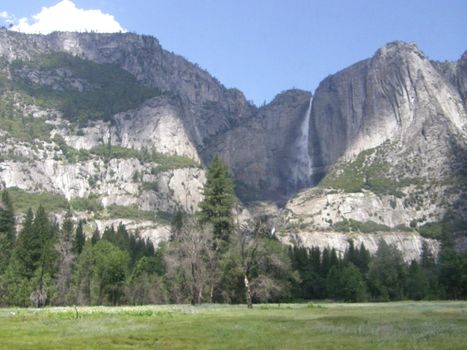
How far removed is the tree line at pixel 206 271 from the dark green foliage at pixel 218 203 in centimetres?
15

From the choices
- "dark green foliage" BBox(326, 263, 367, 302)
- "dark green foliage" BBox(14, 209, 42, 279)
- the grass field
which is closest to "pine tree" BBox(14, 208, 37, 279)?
"dark green foliage" BBox(14, 209, 42, 279)

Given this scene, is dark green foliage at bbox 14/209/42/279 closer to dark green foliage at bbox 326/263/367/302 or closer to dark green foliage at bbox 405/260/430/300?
dark green foliage at bbox 326/263/367/302

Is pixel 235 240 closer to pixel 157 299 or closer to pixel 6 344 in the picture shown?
pixel 157 299

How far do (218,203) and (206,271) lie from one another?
1223 cm

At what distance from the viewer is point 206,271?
2992 inches

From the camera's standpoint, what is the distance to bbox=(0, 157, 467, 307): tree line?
242 ft

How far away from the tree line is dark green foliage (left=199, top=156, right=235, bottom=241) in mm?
148

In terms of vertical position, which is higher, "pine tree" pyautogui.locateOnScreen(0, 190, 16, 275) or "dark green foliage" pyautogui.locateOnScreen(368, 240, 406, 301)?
"pine tree" pyautogui.locateOnScreen(0, 190, 16, 275)

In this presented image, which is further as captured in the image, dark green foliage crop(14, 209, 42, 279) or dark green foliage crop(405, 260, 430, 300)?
dark green foliage crop(405, 260, 430, 300)

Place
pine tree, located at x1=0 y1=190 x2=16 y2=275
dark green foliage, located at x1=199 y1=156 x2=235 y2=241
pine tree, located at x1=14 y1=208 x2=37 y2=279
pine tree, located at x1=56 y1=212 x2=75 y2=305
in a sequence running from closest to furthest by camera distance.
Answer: dark green foliage, located at x1=199 y1=156 x2=235 y2=241 → pine tree, located at x1=56 y1=212 x2=75 y2=305 → pine tree, located at x1=14 y1=208 x2=37 y2=279 → pine tree, located at x1=0 y1=190 x2=16 y2=275

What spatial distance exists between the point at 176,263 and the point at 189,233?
484 cm

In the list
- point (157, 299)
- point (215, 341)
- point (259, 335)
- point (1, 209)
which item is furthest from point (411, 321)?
point (1, 209)

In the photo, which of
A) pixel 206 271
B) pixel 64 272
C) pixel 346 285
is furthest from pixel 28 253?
pixel 346 285

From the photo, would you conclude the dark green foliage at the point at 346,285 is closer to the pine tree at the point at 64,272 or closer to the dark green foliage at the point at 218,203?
the dark green foliage at the point at 218,203
